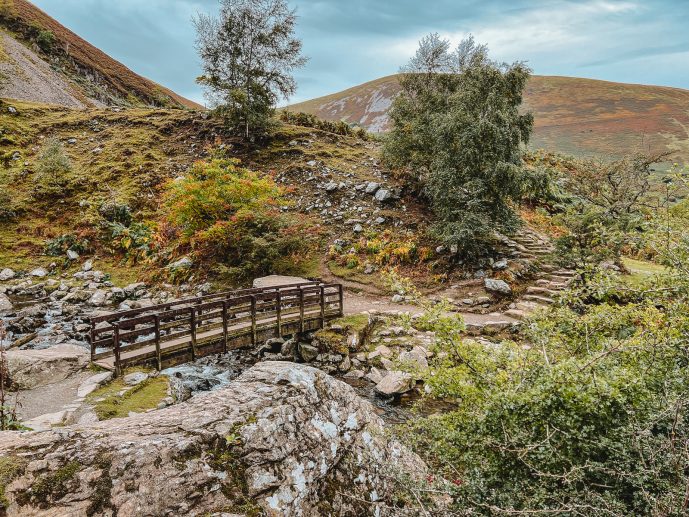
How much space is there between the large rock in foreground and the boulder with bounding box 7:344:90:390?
584 centimetres

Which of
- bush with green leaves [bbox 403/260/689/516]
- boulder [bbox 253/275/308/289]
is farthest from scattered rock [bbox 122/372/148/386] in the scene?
boulder [bbox 253/275/308/289]

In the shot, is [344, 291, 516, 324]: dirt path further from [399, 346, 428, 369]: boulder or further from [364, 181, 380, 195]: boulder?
[364, 181, 380, 195]: boulder

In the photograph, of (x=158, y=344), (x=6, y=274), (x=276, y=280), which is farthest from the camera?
(x=6, y=274)

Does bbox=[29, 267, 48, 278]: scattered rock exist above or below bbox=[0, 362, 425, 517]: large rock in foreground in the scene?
below

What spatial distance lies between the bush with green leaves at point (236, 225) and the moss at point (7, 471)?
45.4 ft

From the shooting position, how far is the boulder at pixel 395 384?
9844 millimetres

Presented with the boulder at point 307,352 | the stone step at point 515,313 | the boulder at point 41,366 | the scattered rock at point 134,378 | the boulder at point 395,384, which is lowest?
the boulder at point 307,352

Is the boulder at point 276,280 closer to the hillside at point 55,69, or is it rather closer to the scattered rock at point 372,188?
the scattered rock at point 372,188

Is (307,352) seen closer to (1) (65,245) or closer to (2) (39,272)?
(2) (39,272)

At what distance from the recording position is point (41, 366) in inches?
292

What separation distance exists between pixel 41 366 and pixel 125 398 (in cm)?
219

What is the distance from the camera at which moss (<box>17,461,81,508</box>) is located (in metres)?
2.21

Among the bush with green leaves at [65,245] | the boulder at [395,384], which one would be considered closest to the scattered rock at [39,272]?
the bush with green leaves at [65,245]

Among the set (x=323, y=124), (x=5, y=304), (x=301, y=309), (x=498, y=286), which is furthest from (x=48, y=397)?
(x=323, y=124)
